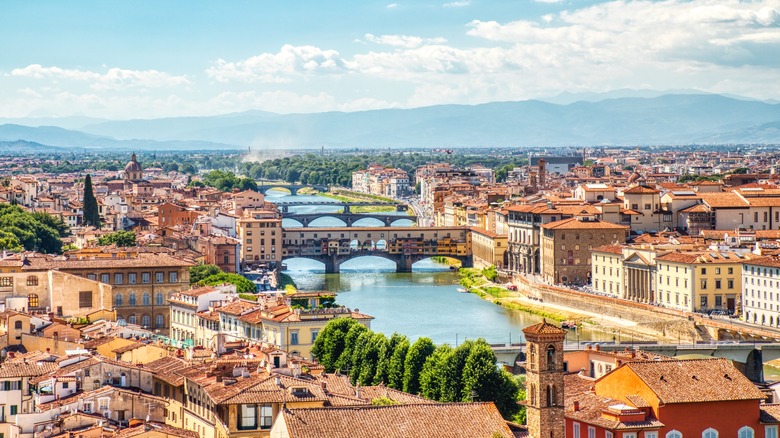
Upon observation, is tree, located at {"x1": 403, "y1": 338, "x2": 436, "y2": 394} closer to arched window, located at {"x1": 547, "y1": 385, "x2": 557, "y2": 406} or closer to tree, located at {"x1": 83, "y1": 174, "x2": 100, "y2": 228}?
arched window, located at {"x1": 547, "y1": 385, "x2": 557, "y2": 406}

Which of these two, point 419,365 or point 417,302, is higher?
point 419,365

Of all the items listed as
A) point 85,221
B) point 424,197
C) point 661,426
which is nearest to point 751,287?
point 661,426

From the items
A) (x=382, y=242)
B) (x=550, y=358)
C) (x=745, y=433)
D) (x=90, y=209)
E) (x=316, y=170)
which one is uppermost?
(x=550, y=358)

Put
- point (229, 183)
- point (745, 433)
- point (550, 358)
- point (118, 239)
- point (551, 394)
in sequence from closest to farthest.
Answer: point (551, 394), point (550, 358), point (745, 433), point (118, 239), point (229, 183)

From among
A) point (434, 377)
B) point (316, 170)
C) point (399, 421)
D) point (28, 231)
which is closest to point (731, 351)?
point (434, 377)

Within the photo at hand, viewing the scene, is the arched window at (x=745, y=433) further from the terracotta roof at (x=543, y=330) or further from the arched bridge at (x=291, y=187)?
the arched bridge at (x=291, y=187)

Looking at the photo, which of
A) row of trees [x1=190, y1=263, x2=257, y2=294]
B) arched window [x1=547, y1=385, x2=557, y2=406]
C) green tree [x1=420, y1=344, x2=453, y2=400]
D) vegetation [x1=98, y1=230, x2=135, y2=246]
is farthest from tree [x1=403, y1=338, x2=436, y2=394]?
vegetation [x1=98, y1=230, x2=135, y2=246]

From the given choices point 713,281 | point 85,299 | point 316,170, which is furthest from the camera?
point 316,170

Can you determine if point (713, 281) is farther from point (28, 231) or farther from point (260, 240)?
point (260, 240)
